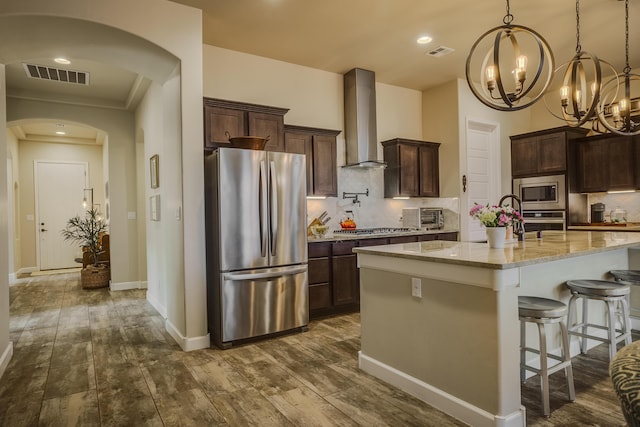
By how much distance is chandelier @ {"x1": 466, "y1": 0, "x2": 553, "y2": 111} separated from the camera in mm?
2576

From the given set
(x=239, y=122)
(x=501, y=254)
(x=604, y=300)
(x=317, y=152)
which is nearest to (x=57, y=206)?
(x=239, y=122)

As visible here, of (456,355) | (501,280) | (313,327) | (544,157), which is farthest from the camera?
(544,157)

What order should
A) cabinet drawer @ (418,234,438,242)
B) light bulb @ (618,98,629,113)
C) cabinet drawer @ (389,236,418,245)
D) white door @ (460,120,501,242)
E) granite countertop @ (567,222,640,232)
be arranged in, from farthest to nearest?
1. white door @ (460,120,501,242)
2. cabinet drawer @ (418,234,438,242)
3. granite countertop @ (567,222,640,232)
4. cabinet drawer @ (389,236,418,245)
5. light bulb @ (618,98,629,113)

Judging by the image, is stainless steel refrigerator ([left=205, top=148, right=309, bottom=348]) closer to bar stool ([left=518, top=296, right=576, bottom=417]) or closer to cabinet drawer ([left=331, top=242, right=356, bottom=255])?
cabinet drawer ([left=331, top=242, right=356, bottom=255])

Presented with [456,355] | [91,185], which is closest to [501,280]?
[456,355]

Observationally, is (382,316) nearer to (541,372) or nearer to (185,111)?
(541,372)

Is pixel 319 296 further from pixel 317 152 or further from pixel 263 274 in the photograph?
pixel 317 152

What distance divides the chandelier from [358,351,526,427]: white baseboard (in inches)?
73.2

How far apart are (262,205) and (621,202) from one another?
5.52m

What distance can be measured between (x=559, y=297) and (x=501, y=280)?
1.40 meters

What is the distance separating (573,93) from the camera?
314cm

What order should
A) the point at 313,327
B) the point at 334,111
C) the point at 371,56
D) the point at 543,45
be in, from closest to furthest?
1. the point at 543,45
2. the point at 313,327
3. the point at 371,56
4. the point at 334,111

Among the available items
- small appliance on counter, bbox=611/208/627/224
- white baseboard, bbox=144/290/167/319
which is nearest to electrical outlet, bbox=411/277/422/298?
white baseboard, bbox=144/290/167/319

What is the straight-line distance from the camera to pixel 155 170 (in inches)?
196
